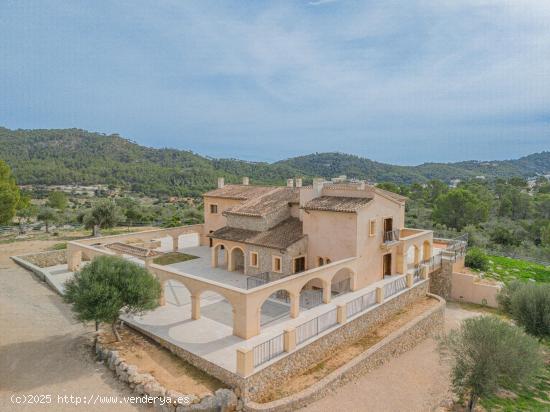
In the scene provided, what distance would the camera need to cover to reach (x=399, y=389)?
13312 mm

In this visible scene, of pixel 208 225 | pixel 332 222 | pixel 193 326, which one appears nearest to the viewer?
pixel 193 326

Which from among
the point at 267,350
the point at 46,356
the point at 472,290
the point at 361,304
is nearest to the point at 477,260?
the point at 472,290

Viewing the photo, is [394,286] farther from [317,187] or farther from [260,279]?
[260,279]

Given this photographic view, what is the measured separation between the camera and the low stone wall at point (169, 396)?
999cm

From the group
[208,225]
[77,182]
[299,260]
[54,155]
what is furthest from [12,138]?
[299,260]

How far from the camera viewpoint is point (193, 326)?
14.3 m

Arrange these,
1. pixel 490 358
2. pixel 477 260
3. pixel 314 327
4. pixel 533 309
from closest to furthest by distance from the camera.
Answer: pixel 490 358 → pixel 314 327 → pixel 533 309 → pixel 477 260

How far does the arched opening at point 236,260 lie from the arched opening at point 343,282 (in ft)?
19.1

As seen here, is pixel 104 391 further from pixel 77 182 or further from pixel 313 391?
pixel 77 182

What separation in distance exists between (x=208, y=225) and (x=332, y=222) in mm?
13228

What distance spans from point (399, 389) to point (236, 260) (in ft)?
39.4

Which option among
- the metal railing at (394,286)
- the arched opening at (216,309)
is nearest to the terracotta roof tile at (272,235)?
the arched opening at (216,309)

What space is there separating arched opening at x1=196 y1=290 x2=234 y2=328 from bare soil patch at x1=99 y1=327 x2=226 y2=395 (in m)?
2.57

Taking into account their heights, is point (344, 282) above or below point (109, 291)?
below
